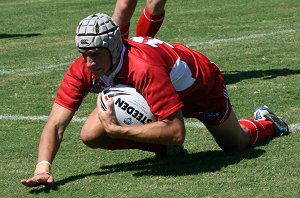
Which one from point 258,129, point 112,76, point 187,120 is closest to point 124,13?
point 187,120

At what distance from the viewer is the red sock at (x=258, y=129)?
7.10 meters

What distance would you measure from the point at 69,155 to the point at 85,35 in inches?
53.0

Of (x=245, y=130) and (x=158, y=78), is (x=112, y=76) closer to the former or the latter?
(x=158, y=78)

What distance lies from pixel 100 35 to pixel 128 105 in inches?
20.2

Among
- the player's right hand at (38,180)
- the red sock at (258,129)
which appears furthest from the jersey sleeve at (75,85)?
the red sock at (258,129)

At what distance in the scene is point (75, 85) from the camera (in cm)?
637

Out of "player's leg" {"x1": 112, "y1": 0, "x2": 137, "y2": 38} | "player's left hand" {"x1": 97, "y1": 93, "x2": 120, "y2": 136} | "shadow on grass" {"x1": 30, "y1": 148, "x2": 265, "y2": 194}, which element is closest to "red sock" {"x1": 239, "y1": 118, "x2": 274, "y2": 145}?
"shadow on grass" {"x1": 30, "y1": 148, "x2": 265, "y2": 194}

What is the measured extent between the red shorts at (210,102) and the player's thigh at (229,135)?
5 cm

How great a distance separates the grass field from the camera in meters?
6.00

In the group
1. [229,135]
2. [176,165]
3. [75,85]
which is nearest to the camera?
[75,85]

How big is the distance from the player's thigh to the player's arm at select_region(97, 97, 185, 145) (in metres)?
0.78

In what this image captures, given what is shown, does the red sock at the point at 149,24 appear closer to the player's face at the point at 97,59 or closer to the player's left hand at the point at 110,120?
the player's left hand at the point at 110,120

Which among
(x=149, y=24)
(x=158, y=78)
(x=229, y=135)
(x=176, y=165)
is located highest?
(x=158, y=78)

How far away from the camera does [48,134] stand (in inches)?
253
